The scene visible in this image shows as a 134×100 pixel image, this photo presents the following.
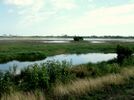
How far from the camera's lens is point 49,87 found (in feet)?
42.4

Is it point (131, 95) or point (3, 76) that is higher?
point (3, 76)

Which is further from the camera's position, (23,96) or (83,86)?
(83,86)

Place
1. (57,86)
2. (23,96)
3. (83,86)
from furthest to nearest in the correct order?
1. (83,86)
2. (57,86)
3. (23,96)

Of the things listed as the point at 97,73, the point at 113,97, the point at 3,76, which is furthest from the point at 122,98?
the point at 97,73

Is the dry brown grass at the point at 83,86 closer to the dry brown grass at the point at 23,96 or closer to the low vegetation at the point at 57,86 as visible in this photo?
the low vegetation at the point at 57,86

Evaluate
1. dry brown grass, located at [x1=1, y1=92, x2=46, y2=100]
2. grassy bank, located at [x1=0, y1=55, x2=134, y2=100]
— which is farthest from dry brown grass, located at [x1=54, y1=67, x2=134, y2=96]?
dry brown grass, located at [x1=1, y1=92, x2=46, y2=100]

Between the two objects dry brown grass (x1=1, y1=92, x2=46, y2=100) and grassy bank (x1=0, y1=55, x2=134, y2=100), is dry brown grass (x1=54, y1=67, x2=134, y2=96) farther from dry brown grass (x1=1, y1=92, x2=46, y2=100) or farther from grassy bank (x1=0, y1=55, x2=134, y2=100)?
dry brown grass (x1=1, y1=92, x2=46, y2=100)

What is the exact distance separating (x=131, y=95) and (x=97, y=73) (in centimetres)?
665

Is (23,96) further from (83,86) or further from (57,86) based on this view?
(83,86)

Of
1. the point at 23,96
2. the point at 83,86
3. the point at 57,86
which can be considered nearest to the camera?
the point at 23,96

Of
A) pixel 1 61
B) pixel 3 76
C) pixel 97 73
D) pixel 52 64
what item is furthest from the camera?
pixel 1 61

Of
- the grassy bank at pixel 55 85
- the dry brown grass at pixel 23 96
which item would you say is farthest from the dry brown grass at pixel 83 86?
the dry brown grass at pixel 23 96

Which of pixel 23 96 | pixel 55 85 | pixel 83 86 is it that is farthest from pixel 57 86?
pixel 23 96

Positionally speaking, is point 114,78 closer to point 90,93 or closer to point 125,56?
point 90,93
